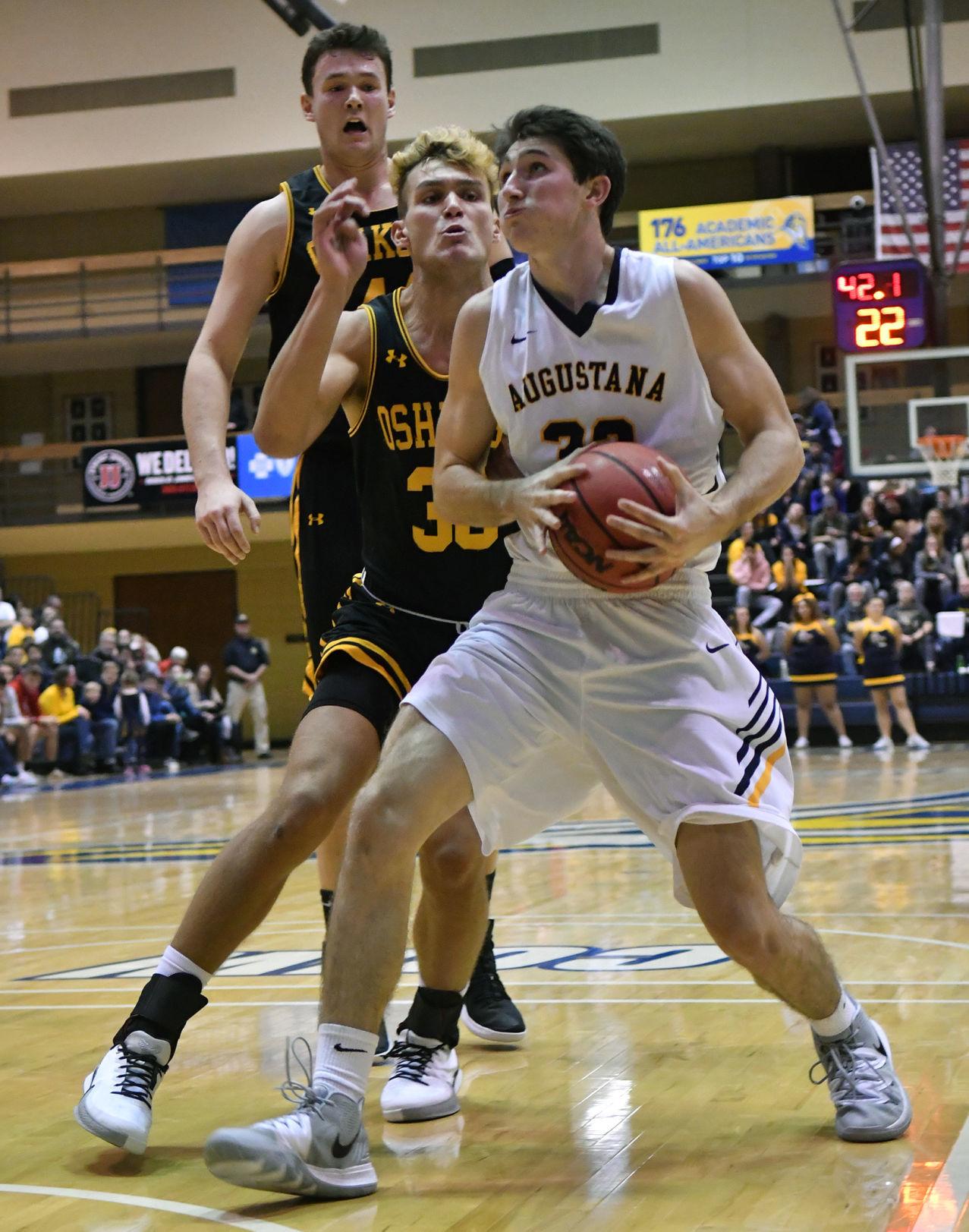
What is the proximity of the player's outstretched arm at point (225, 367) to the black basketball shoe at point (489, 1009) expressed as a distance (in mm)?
1208

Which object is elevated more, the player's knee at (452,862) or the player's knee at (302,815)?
the player's knee at (302,815)

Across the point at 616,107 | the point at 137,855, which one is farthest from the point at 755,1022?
the point at 616,107

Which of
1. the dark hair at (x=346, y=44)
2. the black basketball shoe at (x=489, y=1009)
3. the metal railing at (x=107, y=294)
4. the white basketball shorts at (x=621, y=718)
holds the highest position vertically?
the metal railing at (x=107, y=294)

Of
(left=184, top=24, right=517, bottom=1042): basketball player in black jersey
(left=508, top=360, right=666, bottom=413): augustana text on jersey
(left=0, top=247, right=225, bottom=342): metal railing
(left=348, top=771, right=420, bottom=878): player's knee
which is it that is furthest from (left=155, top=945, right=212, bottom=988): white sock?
(left=0, top=247, right=225, bottom=342): metal railing

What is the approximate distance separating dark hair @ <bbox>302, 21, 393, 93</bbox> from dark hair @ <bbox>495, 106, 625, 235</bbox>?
0.92m

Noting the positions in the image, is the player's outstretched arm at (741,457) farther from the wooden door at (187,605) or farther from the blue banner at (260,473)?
the wooden door at (187,605)

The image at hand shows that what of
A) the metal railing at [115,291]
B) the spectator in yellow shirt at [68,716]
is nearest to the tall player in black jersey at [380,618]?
the spectator in yellow shirt at [68,716]

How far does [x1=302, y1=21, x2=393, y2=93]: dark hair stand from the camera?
3799 mm

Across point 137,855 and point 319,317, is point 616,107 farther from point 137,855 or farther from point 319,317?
point 319,317

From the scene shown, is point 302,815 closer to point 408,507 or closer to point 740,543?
point 408,507

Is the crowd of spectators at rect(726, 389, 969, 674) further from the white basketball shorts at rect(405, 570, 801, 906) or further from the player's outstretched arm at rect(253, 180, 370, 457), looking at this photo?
the white basketball shorts at rect(405, 570, 801, 906)

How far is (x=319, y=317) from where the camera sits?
3.16 m

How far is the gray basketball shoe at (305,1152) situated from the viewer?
2.41m

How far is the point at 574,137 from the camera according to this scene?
299 cm
